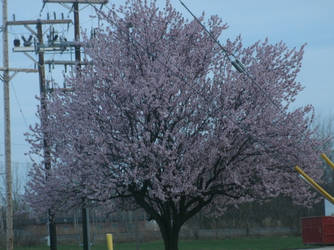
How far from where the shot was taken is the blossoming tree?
2106 cm

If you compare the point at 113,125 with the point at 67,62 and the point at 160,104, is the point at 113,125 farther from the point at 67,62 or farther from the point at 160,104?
the point at 67,62

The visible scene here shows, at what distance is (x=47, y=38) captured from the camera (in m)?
32.0

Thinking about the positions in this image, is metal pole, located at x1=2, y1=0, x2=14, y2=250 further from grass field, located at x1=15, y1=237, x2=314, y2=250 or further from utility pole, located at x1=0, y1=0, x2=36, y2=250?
grass field, located at x1=15, y1=237, x2=314, y2=250

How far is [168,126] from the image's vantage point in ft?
70.9

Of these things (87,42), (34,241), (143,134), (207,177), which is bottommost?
(34,241)

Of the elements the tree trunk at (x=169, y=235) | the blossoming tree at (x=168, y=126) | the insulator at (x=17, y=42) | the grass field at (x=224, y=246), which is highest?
the insulator at (x=17, y=42)

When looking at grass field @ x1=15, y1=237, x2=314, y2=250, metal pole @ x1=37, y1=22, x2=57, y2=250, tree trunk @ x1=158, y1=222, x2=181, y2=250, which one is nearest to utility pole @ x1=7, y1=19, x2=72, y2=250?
metal pole @ x1=37, y1=22, x2=57, y2=250

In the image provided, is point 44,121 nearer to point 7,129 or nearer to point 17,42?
point 7,129

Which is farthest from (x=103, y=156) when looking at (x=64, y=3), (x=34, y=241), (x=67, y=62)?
(x=34, y=241)

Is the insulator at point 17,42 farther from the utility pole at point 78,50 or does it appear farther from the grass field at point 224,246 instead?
the grass field at point 224,246

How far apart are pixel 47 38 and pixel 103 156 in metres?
13.0

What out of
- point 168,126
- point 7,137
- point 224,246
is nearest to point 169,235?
point 168,126

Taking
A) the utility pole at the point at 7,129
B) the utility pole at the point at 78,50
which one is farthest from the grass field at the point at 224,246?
the utility pole at the point at 7,129

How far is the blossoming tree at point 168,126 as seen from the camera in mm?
21062
